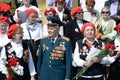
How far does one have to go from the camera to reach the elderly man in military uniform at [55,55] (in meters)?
7.05

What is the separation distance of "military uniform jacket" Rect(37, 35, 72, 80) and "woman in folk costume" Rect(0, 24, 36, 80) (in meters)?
0.27

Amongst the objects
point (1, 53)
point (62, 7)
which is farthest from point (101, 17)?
point (1, 53)

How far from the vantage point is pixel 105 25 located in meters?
9.10

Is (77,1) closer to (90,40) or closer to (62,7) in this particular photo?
(62,7)

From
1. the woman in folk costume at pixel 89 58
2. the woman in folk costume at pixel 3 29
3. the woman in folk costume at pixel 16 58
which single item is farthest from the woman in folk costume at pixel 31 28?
the woman in folk costume at pixel 89 58

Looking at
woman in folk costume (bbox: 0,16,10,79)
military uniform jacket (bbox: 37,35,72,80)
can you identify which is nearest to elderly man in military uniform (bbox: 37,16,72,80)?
military uniform jacket (bbox: 37,35,72,80)

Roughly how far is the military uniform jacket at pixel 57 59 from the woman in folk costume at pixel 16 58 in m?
0.27

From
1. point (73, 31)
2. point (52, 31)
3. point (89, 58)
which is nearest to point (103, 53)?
point (89, 58)

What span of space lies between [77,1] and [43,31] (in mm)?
3299

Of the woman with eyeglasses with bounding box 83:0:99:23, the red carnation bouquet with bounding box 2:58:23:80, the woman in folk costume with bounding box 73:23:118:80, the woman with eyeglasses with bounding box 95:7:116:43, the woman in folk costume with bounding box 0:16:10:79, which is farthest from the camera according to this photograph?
the woman with eyeglasses with bounding box 83:0:99:23

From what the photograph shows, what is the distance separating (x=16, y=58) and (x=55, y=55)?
0.67 meters

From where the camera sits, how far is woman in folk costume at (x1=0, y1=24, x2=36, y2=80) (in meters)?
7.05

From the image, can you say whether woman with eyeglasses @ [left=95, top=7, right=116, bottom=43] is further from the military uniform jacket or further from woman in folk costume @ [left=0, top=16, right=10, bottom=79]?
woman in folk costume @ [left=0, top=16, right=10, bottom=79]

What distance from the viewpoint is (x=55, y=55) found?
23.3 ft
